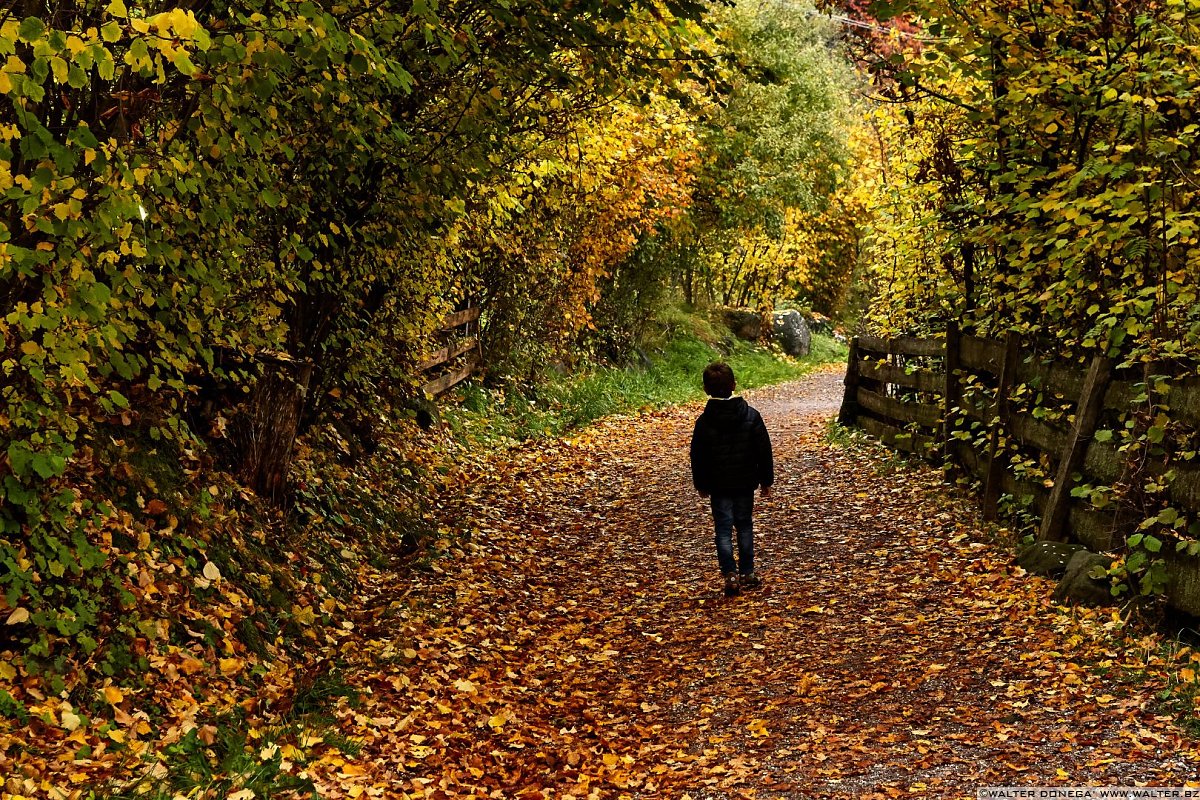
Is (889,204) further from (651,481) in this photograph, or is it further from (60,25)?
(60,25)

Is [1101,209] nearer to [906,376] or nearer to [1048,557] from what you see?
[1048,557]

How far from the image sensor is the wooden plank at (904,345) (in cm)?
1182

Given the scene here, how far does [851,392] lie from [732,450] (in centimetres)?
804

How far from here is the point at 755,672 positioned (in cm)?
703

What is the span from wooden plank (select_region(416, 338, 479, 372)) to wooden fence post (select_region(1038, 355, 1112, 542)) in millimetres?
7537

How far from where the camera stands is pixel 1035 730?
5500 millimetres

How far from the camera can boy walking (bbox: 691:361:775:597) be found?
28.3 ft

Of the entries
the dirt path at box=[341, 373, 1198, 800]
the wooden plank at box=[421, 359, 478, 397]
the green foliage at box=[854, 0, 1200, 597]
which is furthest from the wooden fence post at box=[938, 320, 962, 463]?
the wooden plank at box=[421, 359, 478, 397]

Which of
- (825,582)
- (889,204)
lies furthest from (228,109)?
(889,204)

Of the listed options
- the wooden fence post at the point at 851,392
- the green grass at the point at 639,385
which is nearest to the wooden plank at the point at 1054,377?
the wooden fence post at the point at 851,392

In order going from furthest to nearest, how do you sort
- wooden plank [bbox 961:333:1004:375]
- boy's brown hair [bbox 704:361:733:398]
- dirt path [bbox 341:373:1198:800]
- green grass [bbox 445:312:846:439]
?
green grass [bbox 445:312:846:439] → wooden plank [bbox 961:333:1004:375] → boy's brown hair [bbox 704:361:733:398] → dirt path [bbox 341:373:1198:800]

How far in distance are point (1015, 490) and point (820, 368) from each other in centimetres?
2460

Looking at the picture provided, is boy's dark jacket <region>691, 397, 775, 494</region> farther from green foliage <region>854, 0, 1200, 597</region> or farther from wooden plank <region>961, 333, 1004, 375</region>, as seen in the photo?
wooden plank <region>961, 333, 1004, 375</region>

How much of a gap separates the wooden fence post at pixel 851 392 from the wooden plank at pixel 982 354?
5199 millimetres
